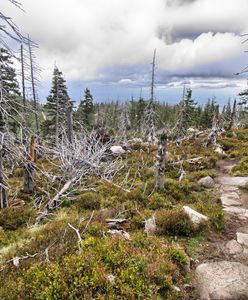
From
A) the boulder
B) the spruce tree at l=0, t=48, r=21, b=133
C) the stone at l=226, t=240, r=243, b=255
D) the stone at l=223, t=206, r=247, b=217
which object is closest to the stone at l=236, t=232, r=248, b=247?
the stone at l=226, t=240, r=243, b=255

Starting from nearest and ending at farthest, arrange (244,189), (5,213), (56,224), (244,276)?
(244,276) < (56,224) < (5,213) < (244,189)

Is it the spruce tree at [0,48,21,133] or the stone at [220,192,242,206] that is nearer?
the spruce tree at [0,48,21,133]

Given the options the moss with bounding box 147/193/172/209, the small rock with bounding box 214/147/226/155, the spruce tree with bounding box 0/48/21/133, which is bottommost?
the moss with bounding box 147/193/172/209

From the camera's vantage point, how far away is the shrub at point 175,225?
737cm

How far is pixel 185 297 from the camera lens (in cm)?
505

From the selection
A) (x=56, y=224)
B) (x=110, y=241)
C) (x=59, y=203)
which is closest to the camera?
(x=110, y=241)

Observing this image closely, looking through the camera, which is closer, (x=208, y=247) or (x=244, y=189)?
(x=208, y=247)

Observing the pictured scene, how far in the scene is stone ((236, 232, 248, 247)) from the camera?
6960mm

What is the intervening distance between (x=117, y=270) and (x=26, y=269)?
1.90 metres

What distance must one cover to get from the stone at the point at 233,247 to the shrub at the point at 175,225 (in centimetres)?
99

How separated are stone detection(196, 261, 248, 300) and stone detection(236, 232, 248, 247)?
3.88 ft

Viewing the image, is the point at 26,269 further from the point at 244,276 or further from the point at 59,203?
the point at 59,203

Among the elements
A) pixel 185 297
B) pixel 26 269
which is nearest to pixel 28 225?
pixel 26 269

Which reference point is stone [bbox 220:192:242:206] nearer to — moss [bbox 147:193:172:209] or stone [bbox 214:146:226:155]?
moss [bbox 147:193:172:209]
